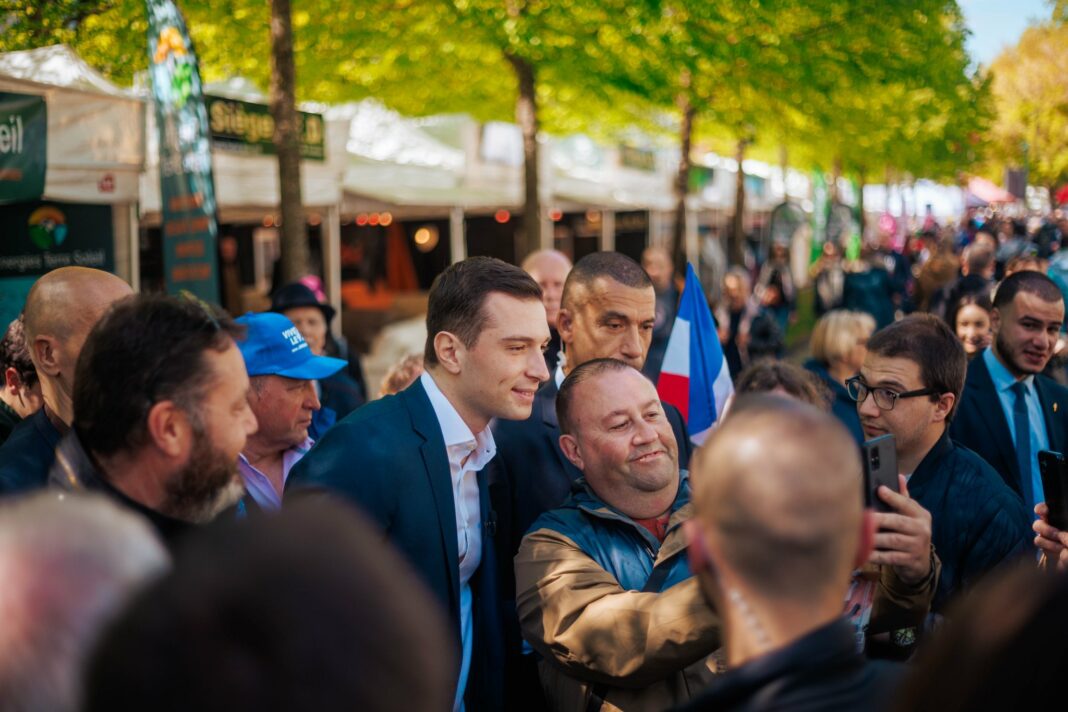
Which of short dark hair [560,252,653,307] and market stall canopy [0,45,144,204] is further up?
market stall canopy [0,45,144,204]

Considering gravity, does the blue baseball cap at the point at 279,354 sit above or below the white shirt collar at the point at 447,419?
above

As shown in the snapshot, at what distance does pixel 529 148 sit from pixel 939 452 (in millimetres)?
10731

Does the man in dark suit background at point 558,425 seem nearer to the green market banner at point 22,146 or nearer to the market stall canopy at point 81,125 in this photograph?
the green market banner at point 22,146

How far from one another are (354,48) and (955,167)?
28091 mm

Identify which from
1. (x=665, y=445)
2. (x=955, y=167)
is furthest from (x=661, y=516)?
(x=955, y=167)

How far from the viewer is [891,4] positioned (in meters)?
12.0

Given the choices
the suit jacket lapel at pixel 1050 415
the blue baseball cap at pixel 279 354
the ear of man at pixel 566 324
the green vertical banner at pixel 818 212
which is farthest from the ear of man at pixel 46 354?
the green vertical banner at pixel 818 212

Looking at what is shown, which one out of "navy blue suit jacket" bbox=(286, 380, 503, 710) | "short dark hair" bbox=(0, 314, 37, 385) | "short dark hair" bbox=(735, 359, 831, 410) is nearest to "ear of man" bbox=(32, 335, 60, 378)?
"short dark hair" bbox=(0, 314, 37, 385)

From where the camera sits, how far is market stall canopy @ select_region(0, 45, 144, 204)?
21.0 ft

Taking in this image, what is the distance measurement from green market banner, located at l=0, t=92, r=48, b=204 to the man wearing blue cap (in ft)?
9.57

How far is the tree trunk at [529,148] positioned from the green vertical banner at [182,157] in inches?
267

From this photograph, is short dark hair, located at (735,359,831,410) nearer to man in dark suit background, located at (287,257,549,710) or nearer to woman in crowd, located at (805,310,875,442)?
man in dark suit background, located at (287,257,549,710)

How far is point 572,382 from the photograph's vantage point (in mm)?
3262

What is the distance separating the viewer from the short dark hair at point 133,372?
215cm
